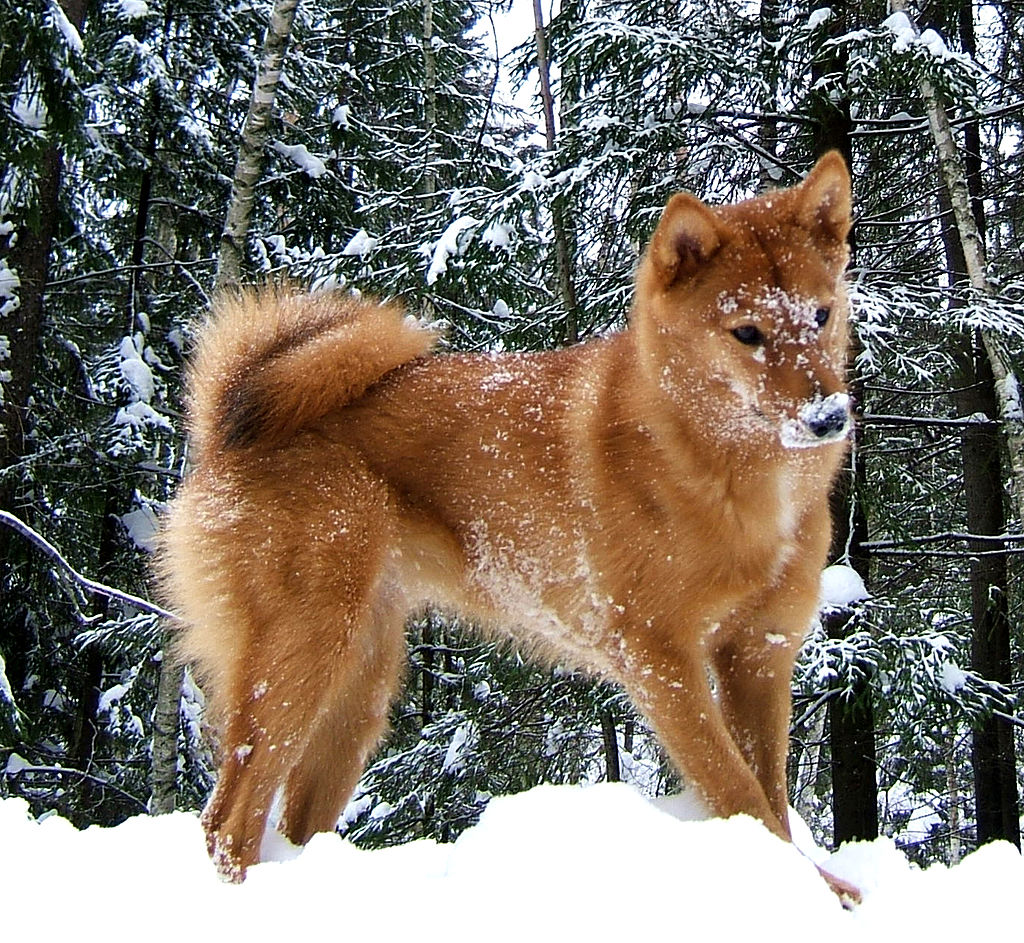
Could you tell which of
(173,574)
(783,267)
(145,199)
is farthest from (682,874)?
(145,199)

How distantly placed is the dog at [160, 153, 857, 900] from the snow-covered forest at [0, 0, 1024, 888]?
2.12 metres

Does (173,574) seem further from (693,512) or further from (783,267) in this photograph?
(783,267)

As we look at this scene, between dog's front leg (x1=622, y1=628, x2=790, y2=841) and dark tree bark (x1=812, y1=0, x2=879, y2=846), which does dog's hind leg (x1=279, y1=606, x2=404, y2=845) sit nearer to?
dog's front leg (x1=622, y1=628, x2=790, y2=841)

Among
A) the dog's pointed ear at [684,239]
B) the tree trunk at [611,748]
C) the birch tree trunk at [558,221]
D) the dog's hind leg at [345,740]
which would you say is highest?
the birch tree trunk at [558,221]

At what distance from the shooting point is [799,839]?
128 inches

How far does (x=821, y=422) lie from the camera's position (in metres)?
Result: 2.67

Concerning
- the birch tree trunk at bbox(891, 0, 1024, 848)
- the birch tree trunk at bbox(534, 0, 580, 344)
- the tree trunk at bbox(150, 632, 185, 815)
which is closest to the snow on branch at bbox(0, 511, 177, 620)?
the tree trunk at bbox(150, 632, 185, 815)

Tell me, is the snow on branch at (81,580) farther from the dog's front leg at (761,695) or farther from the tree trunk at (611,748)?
the tree trunk at (611,748)

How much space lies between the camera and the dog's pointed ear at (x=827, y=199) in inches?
125

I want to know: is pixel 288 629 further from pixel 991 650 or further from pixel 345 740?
pixel 991 650

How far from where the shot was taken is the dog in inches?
117

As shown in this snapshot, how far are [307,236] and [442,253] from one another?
3348 mm

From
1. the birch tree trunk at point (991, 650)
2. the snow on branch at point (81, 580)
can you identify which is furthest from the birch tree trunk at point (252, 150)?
the birch tree trunk at point (991, 650)

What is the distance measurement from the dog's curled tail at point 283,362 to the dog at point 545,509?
11mm
